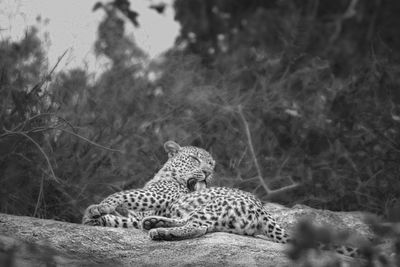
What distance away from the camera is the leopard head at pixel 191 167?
919cm

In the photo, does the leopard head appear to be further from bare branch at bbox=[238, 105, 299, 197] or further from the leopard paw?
the leopard paw

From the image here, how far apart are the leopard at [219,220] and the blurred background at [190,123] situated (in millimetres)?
591

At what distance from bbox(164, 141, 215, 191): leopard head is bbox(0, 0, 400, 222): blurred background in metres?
0.64

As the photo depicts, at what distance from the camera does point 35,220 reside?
23.5ft

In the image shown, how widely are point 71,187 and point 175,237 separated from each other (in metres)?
3.31

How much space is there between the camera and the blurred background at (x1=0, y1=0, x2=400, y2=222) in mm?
6148

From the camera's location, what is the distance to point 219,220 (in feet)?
23.7

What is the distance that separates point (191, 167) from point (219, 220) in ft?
7.16

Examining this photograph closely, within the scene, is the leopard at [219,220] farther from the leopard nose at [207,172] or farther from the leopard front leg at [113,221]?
the leopard nose at [207,172]

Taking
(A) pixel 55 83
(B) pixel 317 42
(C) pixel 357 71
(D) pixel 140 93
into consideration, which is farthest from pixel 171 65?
(B) pixel 317 42

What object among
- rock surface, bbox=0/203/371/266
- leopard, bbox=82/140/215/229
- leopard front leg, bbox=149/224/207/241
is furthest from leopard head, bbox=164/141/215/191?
leopard front leg, bbox=149/224/207/241

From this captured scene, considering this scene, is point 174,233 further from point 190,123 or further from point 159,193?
point 190,123

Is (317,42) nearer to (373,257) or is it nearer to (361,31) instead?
(361,31)

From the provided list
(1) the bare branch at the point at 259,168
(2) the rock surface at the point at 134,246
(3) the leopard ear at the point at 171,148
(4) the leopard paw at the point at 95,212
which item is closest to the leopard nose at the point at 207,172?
(3) the leopard ear at the point at 171,148
